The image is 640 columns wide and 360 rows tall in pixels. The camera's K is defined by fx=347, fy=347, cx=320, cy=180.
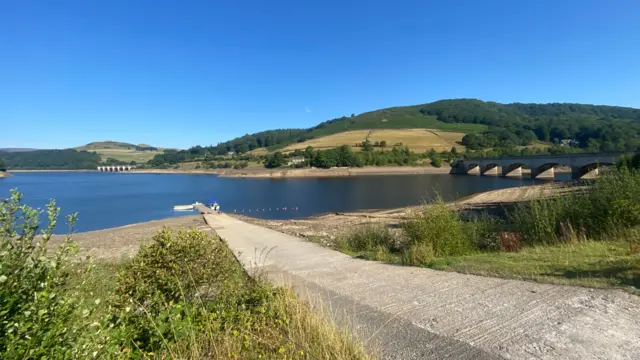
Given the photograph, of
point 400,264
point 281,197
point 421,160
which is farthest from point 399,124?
point 400,264

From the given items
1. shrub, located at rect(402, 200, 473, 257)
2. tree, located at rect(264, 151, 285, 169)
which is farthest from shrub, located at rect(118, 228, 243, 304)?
tree, located at rect(264, 151, 285, 169)

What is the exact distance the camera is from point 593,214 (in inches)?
365

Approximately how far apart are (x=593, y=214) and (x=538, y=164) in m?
83.4

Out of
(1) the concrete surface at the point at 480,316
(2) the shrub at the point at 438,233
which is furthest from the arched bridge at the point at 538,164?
(1) the concrete surface at the point at 480,316

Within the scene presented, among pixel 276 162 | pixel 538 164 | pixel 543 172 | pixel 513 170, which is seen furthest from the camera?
pixel 276 162

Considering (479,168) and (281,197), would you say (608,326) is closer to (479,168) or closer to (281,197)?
(281,197)

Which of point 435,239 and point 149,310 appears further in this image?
point 435,239

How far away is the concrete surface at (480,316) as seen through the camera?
368 centimetres

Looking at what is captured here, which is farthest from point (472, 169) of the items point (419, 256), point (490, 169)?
point (419, 256)

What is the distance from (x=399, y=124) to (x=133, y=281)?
18848 centimetres

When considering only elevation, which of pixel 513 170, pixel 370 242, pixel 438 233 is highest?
pixel 438 233

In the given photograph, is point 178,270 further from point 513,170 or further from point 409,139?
point 409,139

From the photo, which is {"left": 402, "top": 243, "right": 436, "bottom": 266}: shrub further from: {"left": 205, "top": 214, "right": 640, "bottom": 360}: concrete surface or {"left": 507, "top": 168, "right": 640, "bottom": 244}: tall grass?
{"left": 507, "top": 168, "right": 640, "bottom": 244}: tall grass

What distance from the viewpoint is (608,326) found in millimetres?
3945
